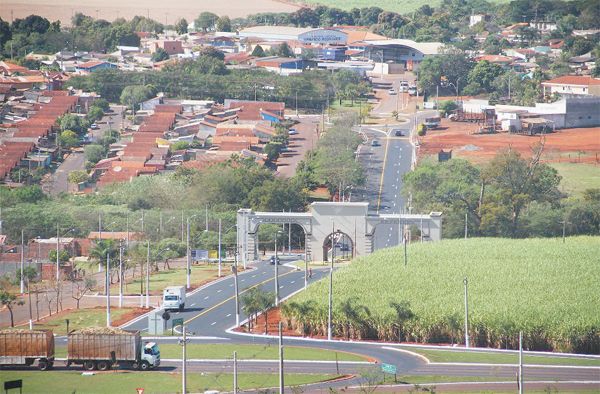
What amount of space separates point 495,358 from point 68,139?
274 feet

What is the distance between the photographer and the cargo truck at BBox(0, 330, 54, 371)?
73.0m

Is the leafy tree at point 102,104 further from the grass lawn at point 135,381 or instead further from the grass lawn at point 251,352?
the grass lawn at point 135,381

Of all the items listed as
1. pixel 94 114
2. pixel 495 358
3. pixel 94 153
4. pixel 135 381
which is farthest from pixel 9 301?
pixel 94 114

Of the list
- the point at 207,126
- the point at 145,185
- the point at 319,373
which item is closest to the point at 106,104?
the point at 207,126

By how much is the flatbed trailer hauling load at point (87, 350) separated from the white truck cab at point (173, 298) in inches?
552

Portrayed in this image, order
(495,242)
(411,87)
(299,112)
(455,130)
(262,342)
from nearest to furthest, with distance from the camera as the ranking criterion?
1. (262,342)
2. (495,242)
3. (455,130)
4. (299,112)
5. (411,87)

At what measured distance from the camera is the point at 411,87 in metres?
191

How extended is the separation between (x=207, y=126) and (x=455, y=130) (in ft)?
74.1

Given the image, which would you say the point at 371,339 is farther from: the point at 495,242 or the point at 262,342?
the point at 495,242

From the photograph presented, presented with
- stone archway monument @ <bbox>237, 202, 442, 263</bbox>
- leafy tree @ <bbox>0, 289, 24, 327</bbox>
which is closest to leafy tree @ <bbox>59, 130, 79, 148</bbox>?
stone archway monument @ <bbox>237, 202, 442, 263</bbox>

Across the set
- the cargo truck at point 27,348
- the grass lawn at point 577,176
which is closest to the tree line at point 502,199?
the grass lawn at point 577,176

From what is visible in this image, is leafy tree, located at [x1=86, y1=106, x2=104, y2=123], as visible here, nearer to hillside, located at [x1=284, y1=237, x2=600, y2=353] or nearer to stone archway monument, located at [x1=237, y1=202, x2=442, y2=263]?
stone archway monument, located at [x1=237, y1=202, x2=442, y2=263]

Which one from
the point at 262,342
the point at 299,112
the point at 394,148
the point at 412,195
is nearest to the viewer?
the point at 262,342

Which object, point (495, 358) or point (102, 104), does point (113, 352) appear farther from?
point (102, 104)
